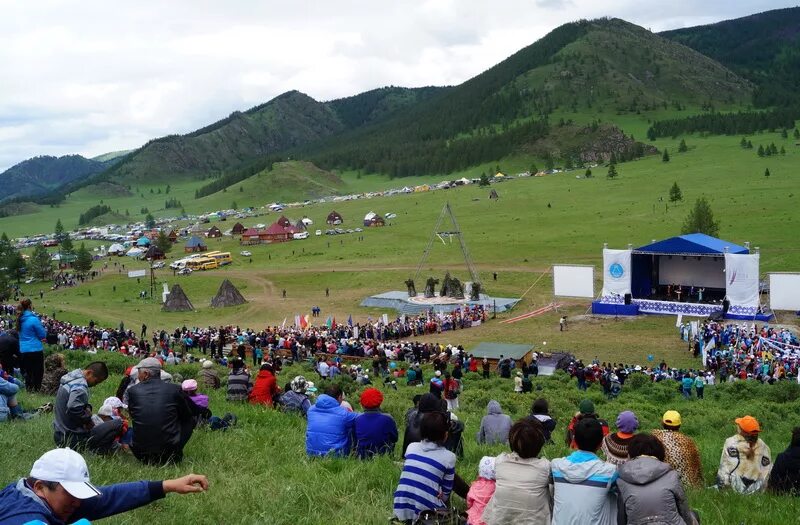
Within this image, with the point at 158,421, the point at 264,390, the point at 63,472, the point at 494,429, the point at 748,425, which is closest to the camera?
the point at 63,472

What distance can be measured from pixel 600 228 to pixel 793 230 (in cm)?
1830

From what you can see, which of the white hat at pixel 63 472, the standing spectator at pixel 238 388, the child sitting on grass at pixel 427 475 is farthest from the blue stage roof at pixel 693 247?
the white hat at pixel 63 472

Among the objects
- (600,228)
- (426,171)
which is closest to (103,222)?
(426,171)

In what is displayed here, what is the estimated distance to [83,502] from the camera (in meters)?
4.23

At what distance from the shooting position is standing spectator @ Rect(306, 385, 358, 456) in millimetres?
8258

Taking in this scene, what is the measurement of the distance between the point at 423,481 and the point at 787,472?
4.61m

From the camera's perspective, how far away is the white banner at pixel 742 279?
33.1m

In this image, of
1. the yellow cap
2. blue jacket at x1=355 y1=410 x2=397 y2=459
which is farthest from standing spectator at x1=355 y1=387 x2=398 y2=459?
the yellow cap

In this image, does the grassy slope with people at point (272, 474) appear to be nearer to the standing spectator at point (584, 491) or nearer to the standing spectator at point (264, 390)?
the standing spectator at point (264, 390)

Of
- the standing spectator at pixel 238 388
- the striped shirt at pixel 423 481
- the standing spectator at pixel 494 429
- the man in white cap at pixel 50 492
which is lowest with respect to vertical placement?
the standing spectator at pixel 494 429

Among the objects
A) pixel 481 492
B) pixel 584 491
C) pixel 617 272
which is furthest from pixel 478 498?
pixel 617 272

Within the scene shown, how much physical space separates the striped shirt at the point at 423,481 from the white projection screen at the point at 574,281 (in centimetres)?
3208

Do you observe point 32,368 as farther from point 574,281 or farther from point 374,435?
point 574,281

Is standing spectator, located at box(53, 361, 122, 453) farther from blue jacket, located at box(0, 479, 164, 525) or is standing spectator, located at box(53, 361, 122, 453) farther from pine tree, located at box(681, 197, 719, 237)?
pine tree, located at box(681, 197, 719, 237)
